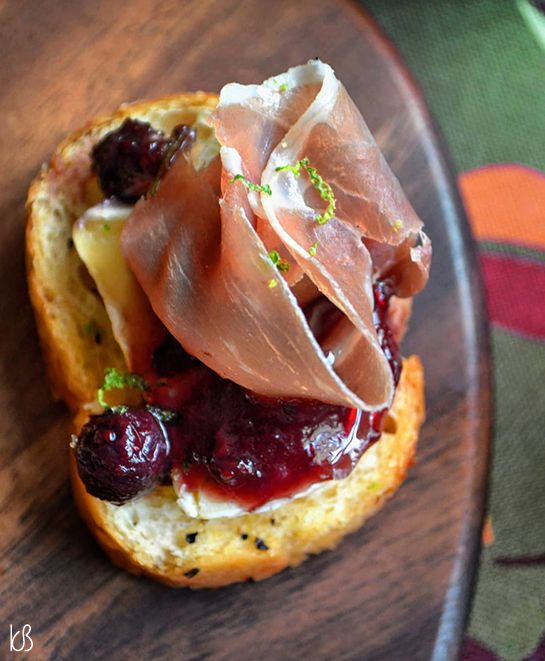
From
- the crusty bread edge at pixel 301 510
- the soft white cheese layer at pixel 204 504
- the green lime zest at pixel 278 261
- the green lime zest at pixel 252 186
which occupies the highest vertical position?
the green lime zest at pixel 252 186

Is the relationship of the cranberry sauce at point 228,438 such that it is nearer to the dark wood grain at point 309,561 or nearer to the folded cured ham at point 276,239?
the folded cured ham at point 276,239

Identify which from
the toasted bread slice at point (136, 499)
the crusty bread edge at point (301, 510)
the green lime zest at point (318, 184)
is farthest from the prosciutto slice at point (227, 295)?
the crusty bread edge at point (301, 510)

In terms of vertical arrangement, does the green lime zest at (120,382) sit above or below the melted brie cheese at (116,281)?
below

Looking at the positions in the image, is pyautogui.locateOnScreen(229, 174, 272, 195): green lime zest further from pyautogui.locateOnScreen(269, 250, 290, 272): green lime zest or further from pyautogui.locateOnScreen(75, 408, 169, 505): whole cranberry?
pyautogui.locateOnScreen(75, 408, 169, 505): whole cranberry

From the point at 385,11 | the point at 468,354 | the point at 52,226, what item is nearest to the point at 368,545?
the point at 468,354

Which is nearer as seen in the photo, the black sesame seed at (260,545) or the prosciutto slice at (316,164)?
the prosciutto slice at (316,164)

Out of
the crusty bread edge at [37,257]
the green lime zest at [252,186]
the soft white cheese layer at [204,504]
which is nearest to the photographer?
the green lime zest at [252,186]

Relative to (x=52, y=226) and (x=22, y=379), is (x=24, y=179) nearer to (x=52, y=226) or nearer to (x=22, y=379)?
(x=52, y=226)

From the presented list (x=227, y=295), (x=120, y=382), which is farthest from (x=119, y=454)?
(x=227, y=295)
